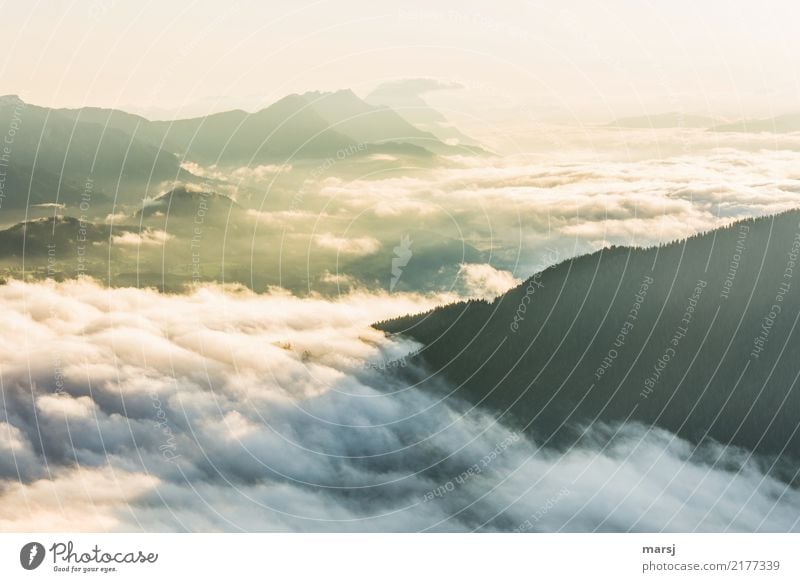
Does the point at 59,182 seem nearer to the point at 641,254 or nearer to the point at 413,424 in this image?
the point at 413,424

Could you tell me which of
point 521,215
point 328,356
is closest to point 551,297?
point 521,215
